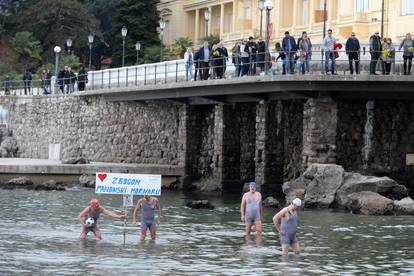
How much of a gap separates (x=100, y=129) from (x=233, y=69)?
1349cm

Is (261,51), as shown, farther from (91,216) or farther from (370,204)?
(91,216)

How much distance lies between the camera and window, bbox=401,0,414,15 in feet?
235

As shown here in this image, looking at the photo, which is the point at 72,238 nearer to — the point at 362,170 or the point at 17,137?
the point at 362,170

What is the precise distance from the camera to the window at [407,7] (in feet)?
235

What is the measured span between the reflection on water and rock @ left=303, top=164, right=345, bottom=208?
1.09 meters

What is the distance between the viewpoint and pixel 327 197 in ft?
132

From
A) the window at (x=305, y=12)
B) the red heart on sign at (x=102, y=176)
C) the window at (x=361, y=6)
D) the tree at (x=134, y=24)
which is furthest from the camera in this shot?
the tree at (x=134, y=24)

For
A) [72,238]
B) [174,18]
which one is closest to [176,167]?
[72,238]

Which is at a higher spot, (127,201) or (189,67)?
(189,67)

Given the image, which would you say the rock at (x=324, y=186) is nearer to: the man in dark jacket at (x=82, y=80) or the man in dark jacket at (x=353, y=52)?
the man in dark jacket at (x=353, y=52)

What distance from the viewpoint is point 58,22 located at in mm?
90938

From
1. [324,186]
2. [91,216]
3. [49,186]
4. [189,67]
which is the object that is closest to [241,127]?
[189,67]

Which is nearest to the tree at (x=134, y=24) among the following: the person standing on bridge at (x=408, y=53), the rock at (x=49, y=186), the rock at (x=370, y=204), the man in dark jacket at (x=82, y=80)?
the man in dark jacket at (x=82, y=80)

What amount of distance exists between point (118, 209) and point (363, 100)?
31.5 feet
